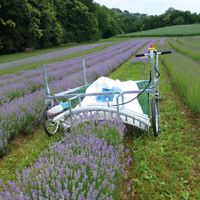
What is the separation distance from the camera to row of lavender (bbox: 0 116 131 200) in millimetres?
1916

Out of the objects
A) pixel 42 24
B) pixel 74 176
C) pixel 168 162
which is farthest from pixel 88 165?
pixel 42 24

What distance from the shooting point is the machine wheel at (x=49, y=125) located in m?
4.42

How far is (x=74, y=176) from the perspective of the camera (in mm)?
2092

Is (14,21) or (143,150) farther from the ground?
(14,21)

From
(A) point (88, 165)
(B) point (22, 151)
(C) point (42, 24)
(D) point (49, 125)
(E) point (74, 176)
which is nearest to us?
(E) point (74, 176)

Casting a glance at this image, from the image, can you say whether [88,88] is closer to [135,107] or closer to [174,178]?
[135,107]

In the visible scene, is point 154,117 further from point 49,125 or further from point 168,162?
point 49,125

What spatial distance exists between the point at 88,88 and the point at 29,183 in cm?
349

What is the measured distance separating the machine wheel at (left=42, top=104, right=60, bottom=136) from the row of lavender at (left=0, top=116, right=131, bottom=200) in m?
1.40

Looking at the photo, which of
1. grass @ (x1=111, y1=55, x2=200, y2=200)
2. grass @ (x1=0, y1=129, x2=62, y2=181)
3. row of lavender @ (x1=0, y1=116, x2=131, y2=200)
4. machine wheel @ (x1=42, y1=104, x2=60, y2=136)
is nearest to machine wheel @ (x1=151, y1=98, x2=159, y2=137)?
grass @ (x1=111, y1=55, x2=200, y2=200)

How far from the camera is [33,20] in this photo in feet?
119

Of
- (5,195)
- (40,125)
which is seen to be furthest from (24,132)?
(5,195)

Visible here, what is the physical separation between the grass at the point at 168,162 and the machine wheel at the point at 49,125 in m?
1.23

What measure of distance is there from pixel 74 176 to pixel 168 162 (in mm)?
1773
